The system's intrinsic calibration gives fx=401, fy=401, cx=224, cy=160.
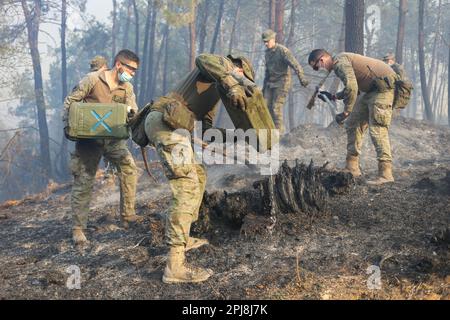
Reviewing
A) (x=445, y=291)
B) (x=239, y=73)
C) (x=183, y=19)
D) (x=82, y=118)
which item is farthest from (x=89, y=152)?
(x=183, y=19)

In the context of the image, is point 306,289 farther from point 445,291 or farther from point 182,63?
point 182,63

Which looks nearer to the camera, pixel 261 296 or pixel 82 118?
pixel 261 296

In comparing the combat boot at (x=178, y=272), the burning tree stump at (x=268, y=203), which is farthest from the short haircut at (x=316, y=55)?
the combat boot at (x=178, y=272)

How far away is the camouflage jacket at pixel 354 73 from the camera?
534cm

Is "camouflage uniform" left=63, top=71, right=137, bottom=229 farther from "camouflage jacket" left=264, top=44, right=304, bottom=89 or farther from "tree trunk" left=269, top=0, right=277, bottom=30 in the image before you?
"tree trunk" left=269, top=0, right=277, bottom=30

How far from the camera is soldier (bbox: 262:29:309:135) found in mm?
7453

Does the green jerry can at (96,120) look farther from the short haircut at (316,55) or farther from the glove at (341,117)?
the glove at (341,117)

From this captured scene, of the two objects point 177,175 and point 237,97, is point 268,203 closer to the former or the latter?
point 177,175

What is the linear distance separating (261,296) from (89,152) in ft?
8.74

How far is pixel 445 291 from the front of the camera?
2.77 m

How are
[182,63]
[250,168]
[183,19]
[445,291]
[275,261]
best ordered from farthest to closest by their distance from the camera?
[182,63] → [183,19] → [250,168] → [275,261] → [445,291]

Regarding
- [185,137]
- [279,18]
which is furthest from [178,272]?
[279,18]

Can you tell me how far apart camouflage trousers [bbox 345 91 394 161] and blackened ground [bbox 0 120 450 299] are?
0.56m

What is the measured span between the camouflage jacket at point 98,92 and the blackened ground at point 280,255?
58.1 inches
